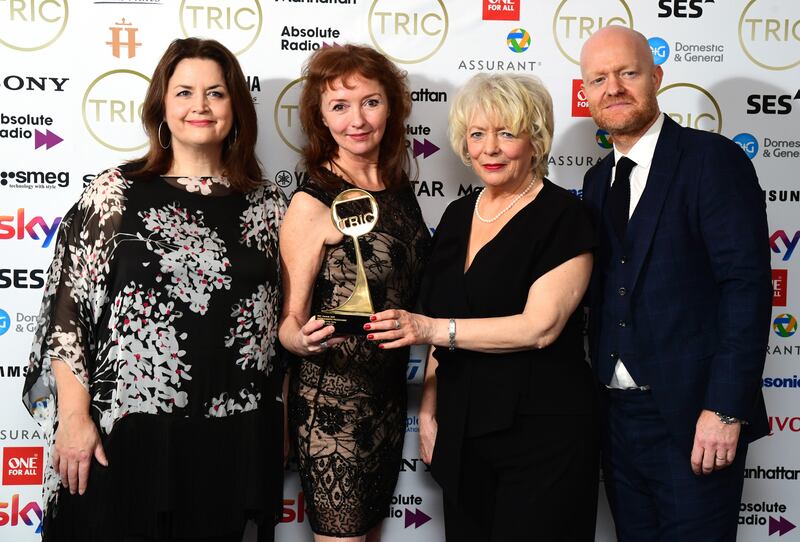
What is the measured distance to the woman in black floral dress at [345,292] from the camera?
5.79 ft

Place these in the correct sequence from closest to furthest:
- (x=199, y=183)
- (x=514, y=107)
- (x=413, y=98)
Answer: (x=514, y=107)
(x=199, y=183)
(x=413, y=98)

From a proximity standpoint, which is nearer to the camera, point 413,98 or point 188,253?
point 188,253

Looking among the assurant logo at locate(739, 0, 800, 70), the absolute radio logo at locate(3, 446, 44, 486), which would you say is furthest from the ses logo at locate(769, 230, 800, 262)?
the absolute radio logo at locate(3, 446, 44, 486)

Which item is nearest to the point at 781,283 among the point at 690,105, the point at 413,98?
the point at 690,105

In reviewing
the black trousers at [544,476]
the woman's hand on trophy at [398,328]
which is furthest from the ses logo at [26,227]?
the black trousers at [544,476]

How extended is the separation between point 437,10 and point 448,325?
3.66 ft

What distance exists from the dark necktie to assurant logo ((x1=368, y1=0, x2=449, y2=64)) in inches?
30.5

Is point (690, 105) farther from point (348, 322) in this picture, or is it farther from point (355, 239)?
point (348, 322)

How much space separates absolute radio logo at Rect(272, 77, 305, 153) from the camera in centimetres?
218

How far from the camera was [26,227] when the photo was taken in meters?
2.15

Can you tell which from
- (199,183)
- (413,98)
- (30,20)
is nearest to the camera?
(199,183)

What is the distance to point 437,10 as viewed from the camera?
→ 2195 millimetres

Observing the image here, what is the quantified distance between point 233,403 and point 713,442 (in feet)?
3.66

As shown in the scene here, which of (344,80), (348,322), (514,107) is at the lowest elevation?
(348,322)
